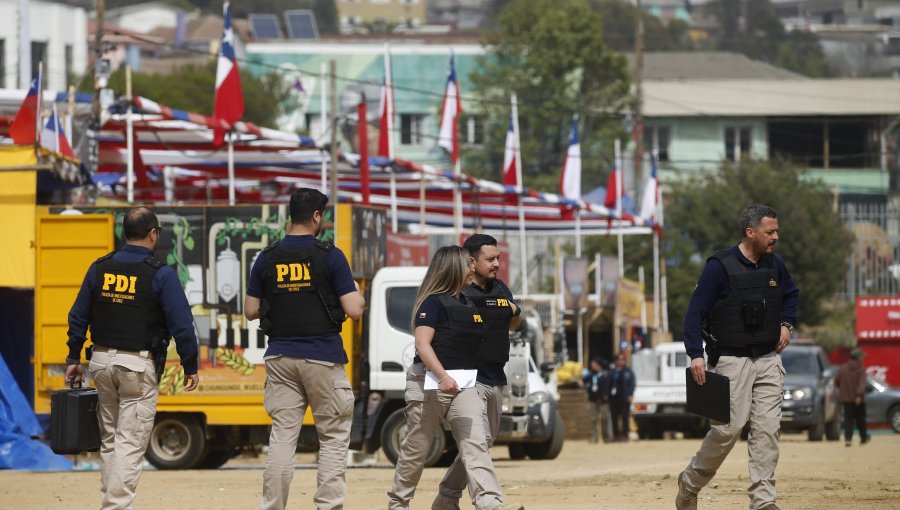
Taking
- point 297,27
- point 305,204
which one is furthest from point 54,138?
point 297,27

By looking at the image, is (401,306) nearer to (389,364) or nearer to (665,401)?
(389,364)

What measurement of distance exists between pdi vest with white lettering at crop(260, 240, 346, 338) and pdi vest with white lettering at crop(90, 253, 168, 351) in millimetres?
796

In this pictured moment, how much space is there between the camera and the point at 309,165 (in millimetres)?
29844

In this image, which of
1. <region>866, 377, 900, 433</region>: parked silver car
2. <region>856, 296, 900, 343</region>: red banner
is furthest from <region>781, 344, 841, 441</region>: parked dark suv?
<region>856, 296, 900, 343</region>: red banner

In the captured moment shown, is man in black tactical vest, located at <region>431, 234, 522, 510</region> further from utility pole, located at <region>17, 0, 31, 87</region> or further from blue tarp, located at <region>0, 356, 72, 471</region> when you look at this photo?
utility pole, located at <region>17, 0, 31, 87</region>

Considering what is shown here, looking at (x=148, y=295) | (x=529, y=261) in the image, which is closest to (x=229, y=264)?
(x=148, y=295)

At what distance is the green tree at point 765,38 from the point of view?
419ft

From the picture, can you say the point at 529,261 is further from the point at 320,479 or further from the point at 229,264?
the point at 320,479

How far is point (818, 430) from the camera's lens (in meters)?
29.6

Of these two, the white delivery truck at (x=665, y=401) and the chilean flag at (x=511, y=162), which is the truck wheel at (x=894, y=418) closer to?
the white delivery truck at (x=665, y=401)

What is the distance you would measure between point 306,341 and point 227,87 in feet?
53.4

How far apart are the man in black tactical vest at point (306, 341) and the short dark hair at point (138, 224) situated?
2.63 feet

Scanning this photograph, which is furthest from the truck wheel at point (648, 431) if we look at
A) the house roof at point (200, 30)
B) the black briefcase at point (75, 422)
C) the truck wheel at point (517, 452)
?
the house roof at point (200, 30)

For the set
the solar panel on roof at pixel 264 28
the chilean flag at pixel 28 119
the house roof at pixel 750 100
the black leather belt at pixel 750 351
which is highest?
the solar panel on roof at pixel 264 28
